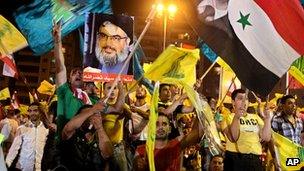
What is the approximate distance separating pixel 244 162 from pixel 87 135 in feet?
7.18

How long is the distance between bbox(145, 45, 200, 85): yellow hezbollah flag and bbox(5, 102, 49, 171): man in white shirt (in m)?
2.88

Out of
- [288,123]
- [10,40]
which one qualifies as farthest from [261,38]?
[10,40]

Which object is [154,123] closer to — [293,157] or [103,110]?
[103,110]

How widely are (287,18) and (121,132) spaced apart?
2.39 meters

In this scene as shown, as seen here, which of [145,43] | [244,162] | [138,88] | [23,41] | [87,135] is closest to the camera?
[87,135]

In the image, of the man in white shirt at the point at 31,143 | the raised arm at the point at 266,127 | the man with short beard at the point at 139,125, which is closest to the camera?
the raised arm at the point at 266,127

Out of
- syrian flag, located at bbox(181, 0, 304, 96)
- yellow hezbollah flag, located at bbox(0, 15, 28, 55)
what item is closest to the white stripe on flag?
syrian flag, located at bbox(181, 0, 304, 96)

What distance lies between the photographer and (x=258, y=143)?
7.68 m

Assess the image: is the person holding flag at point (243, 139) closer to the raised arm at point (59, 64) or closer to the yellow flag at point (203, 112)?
the yellow flag at point (203, 112)

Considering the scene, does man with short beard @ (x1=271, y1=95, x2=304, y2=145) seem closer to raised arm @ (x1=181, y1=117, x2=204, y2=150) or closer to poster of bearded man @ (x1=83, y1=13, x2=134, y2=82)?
raised arm @ (x1=181, y1=117, x2=204, y2=150)

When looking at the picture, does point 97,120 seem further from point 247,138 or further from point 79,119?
point 247,138

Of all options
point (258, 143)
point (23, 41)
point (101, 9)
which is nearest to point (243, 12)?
point (258, 143)

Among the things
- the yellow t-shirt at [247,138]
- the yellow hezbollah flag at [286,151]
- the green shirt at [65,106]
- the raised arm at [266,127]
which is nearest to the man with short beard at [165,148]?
the yellow t-shirt at [247,138]

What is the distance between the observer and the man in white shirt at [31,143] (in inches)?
361
